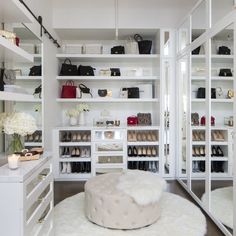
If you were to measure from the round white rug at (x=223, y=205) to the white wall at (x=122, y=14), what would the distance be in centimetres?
297

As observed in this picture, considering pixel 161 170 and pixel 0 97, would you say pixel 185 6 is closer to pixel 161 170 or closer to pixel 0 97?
pixel 161 170

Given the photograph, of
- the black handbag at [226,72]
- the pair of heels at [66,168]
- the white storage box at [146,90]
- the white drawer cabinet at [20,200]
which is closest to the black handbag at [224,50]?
the black handbag at [226,72]

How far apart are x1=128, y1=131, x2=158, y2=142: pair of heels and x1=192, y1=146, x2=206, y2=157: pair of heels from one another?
42.8 inches

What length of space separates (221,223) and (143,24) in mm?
3316

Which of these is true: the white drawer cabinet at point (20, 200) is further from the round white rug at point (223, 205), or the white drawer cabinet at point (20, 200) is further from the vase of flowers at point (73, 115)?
the vase of flowers at point (73, 115)

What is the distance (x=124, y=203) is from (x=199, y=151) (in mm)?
1328

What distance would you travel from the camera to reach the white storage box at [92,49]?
4.71m

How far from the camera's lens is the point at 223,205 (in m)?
2.62

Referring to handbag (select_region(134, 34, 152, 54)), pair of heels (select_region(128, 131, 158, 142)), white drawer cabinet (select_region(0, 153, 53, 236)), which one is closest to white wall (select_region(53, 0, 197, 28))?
handbag (select_region(134, 34, 152, 54))

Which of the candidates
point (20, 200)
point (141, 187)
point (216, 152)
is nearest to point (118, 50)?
point (216, 152)

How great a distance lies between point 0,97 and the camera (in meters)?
1.71

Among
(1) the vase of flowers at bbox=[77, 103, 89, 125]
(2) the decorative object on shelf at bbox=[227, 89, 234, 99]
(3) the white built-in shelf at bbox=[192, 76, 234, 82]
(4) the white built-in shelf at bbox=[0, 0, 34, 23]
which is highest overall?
(4) the white built-in shelf at bbox=[0, 0, 34, 23]

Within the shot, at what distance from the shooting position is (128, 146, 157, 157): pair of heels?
14.7 ft

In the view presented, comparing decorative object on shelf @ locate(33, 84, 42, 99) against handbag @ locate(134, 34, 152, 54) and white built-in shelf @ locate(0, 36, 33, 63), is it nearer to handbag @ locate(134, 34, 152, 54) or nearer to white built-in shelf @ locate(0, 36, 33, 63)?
white built-in shelf @ locate(0, 36, 33, 63)
